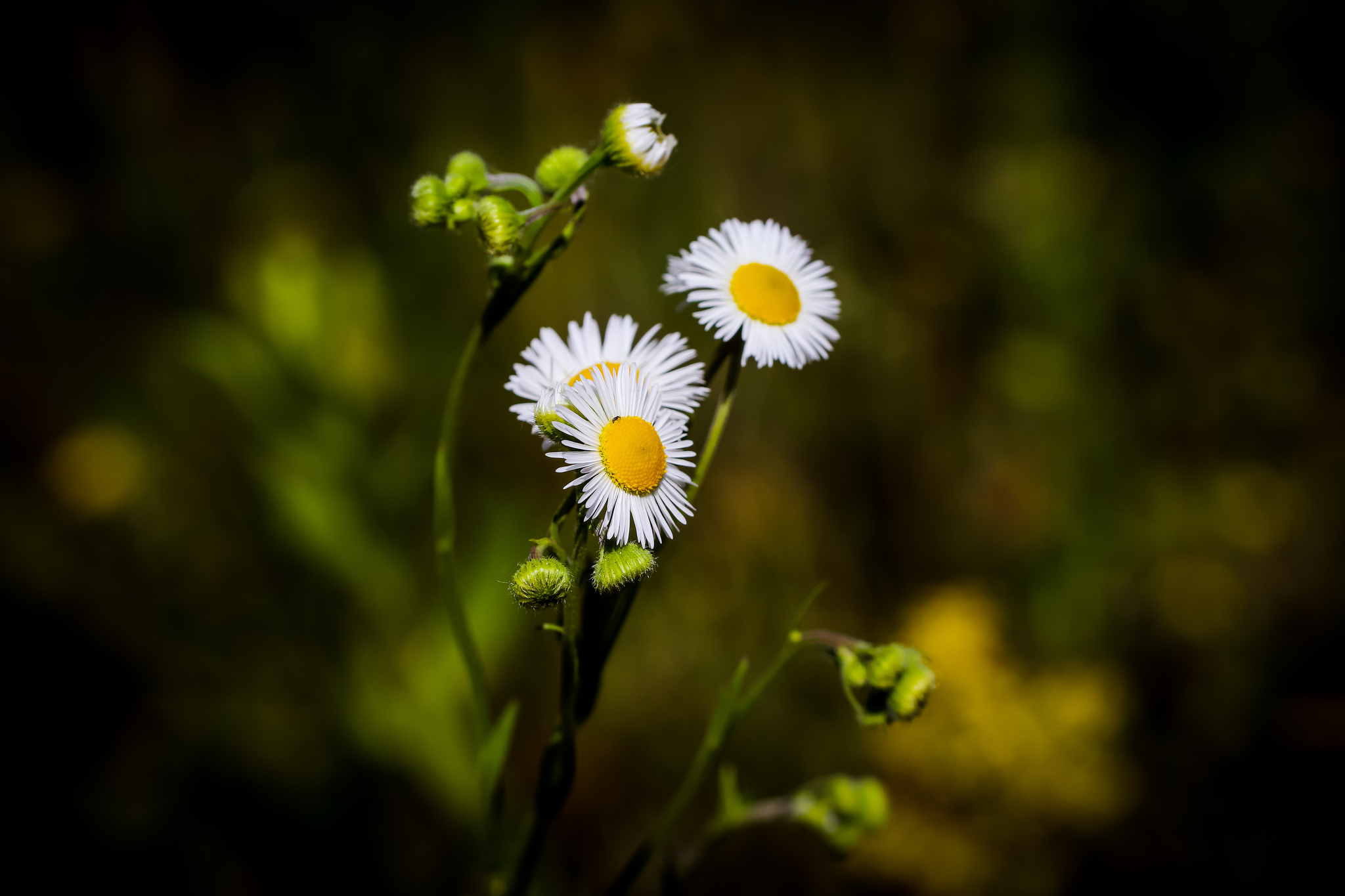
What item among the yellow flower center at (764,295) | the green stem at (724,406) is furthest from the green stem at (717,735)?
the yellow flower center at (764,295)

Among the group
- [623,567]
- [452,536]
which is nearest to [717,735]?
[623,567]

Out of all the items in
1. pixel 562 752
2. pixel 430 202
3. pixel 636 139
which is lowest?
pixel 562 752

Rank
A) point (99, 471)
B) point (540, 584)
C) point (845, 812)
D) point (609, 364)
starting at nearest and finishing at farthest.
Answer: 1. point (540, 584)
2. point (609, 364)
3. point (845, 812)
4. point (99, 471)

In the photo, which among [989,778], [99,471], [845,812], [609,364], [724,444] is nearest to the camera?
[609,364]

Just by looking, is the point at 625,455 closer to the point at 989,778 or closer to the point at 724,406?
the point at 724,406

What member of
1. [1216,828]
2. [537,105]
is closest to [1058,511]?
[1216,828]

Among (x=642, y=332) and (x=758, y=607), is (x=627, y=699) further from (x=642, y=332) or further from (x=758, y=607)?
(x=642, y=332)
